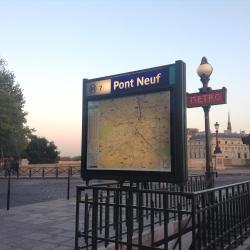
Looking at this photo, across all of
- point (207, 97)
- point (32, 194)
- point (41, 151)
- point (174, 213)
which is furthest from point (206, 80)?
point (41, 151)

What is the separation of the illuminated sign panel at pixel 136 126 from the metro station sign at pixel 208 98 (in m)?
5.54

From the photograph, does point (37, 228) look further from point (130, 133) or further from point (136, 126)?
point (136, 126)

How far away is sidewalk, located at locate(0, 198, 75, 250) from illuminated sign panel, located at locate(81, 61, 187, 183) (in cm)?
233

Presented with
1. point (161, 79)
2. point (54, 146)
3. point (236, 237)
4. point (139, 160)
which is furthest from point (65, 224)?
point (54, 146)

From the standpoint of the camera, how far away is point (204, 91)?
1092 centimetres

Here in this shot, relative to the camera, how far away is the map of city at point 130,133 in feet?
16.0

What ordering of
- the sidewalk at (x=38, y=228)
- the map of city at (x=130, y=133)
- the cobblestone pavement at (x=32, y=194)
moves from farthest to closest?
the cobblestone pavement at (x=32, y=194) < the sidewalk at (x=38, y=228) < the map of city at (x=130, y=133)

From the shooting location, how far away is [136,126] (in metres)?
5.13

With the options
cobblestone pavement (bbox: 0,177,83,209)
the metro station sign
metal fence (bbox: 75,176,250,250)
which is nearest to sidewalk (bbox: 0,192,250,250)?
metal fence (bbox: 75,176,250,250)

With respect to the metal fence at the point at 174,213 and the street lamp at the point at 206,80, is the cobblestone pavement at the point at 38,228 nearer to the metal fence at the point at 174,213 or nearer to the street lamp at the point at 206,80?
the metal fence at the point at 174,213

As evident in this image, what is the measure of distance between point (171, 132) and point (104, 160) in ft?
3.76

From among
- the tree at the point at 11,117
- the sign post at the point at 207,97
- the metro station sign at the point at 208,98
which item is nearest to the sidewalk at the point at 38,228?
the sign post at the point at 207,97

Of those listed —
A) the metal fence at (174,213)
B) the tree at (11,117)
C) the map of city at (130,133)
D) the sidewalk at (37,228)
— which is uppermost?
the tree at (11,117)

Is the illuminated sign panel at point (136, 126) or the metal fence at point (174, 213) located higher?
the illuminated sign panel at point (136, 126)
